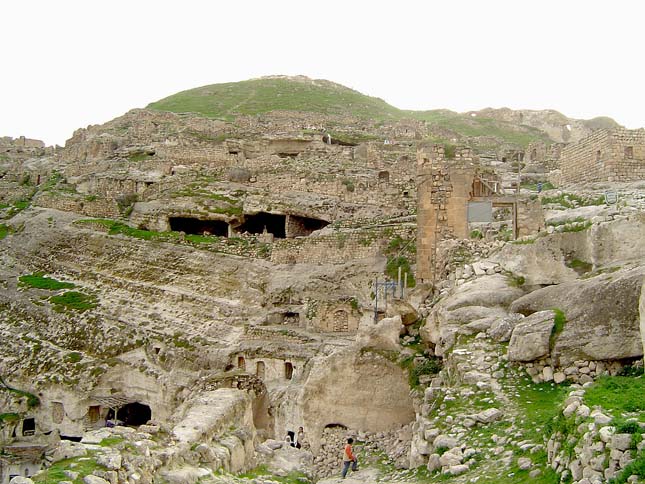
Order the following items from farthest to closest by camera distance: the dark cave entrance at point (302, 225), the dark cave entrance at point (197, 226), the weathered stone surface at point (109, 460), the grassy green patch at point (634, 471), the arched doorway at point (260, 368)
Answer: the dark cave entrance at point (197, 226) → the dark cave entrance at point (302, 225) → the arched doorway at point (260, 368) → the weathered stone surface at point (109, 460) → the grassy green patch at point (634, 471)

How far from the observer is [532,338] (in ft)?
35.2

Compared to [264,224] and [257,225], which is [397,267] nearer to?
[264,224]

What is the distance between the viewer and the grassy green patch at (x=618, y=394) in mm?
7473

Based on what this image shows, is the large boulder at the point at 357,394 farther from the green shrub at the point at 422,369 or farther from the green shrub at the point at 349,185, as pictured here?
the green shrub at the point at 349,185

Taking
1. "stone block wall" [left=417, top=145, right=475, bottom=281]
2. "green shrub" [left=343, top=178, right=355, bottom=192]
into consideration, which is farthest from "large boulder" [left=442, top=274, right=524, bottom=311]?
"green shrub" [left=343, top=178, right=355, bottom=192]

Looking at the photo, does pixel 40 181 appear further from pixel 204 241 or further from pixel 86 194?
pixel 204 241

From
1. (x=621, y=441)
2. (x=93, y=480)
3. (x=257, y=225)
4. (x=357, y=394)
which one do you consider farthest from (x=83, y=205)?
(x=621, y=441)

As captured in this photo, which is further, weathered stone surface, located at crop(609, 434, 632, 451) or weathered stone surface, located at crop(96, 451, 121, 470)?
weathered stone surface, located at crop(96, 451, 121, 470)

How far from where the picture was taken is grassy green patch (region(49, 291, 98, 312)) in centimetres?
2669

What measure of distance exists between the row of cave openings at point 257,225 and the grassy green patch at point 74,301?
4.51m

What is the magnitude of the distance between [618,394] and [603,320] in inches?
84.7

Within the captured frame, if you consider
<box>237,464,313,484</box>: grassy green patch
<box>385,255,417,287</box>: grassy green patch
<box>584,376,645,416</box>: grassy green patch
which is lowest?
<box>237,464,313,484</box>: grassy green patch

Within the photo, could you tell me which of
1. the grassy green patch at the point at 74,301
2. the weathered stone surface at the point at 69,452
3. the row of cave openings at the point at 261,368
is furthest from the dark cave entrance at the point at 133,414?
the weathered stone surface at the point at 69,452

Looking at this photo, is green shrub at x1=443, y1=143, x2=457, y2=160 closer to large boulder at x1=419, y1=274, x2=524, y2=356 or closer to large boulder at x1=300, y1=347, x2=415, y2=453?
large boulder at x1=300, y1=347, x2=415, y2=453
